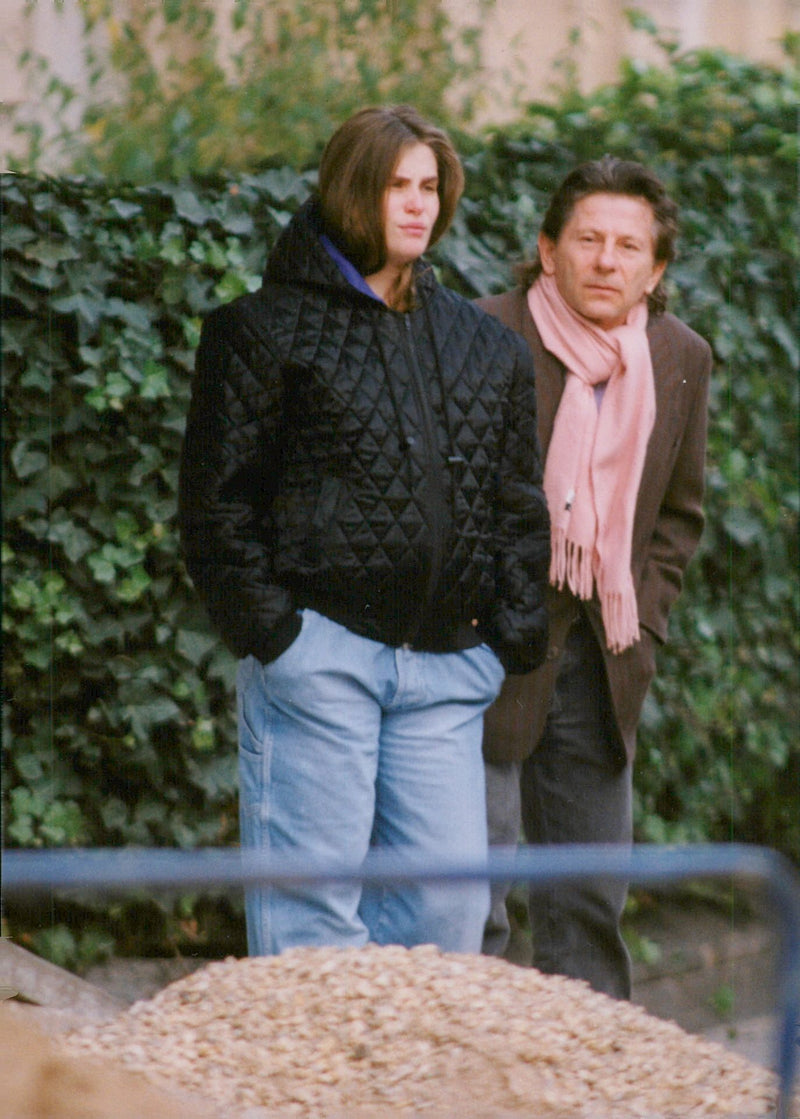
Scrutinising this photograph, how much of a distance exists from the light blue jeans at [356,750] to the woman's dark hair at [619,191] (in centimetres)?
103

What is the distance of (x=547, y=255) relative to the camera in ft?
11.7

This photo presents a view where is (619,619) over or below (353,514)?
below

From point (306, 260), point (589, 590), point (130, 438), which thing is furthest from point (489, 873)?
point (130, 438)

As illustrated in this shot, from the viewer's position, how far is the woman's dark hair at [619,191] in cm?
348

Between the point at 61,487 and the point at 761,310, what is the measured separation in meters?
2.18

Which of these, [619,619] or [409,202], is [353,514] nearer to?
[409,202]

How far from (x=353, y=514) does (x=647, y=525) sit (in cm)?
94

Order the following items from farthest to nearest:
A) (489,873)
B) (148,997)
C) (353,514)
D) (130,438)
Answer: (130,438), (353,514), (148,997), (489,873)

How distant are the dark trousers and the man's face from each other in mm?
671

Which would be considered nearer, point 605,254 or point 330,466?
point 330,466

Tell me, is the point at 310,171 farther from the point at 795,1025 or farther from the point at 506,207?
the point at 795,1025

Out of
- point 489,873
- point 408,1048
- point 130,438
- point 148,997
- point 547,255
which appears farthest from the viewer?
point 130,438

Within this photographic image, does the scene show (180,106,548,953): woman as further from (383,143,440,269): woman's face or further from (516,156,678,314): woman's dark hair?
(516,156,678,314): woman's dark hair

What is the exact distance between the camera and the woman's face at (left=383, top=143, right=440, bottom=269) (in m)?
3.04
